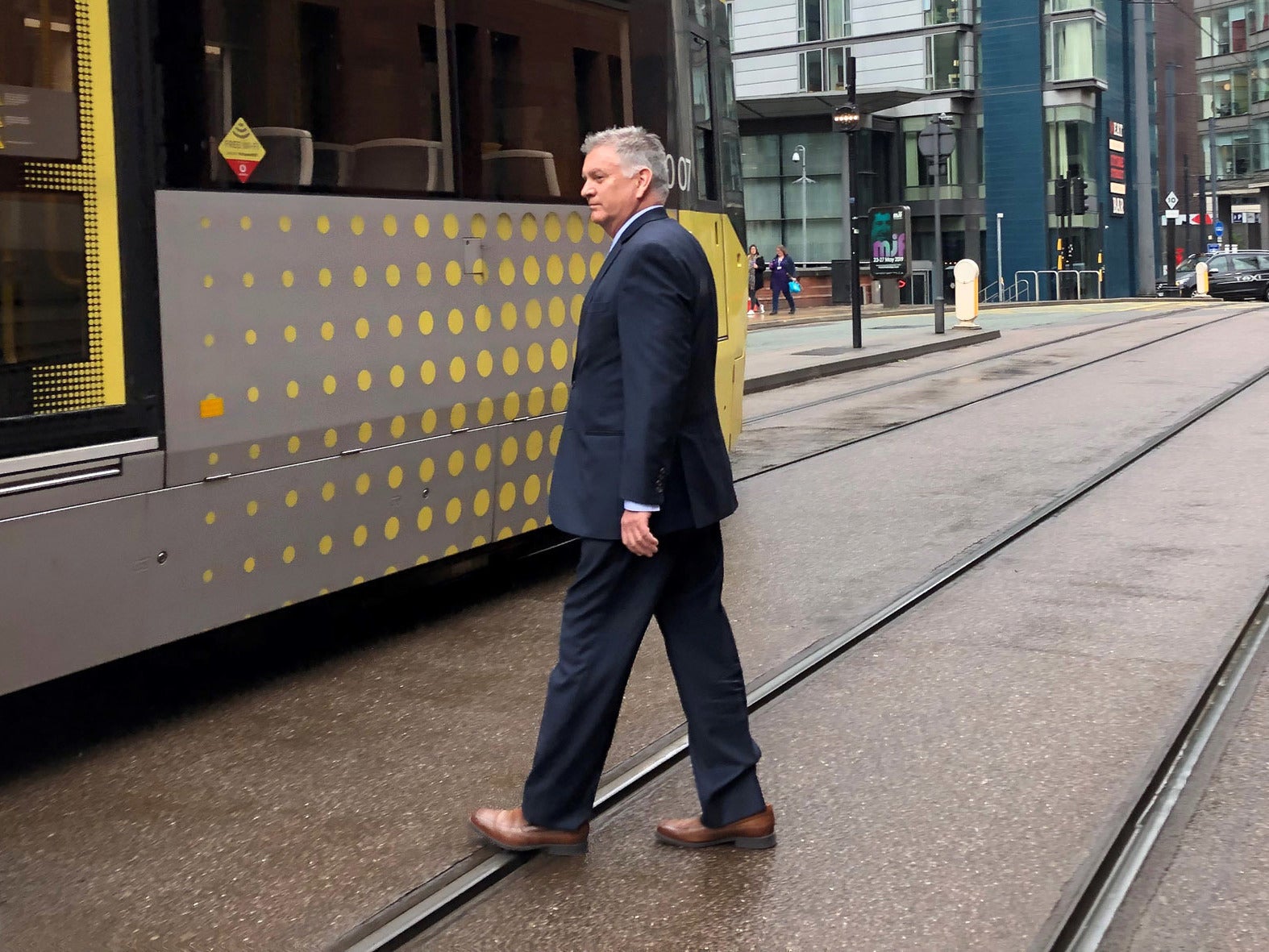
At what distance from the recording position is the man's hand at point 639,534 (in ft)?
11.8

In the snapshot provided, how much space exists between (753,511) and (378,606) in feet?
9.31

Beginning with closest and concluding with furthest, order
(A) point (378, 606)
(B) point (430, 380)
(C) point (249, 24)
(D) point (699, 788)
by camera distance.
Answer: (D) point (699, 788) → (C) point (249, 24) → (B) point (430, 380) → (A) point (378, 606)

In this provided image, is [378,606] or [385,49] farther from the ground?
[385,49]

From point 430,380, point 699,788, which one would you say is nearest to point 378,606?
point 430,380

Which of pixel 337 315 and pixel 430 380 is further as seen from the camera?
pixel 430 380

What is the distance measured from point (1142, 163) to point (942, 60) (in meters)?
9.70

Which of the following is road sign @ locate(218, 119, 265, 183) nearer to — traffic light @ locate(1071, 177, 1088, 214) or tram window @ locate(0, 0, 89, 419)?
tram window @ locate(0, 0, 89, 419)

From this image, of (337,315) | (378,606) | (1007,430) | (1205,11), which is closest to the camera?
(337,315)

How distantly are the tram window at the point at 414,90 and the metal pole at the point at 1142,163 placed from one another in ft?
172

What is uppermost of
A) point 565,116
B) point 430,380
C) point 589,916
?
point 565,116

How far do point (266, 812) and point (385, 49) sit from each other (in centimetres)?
284

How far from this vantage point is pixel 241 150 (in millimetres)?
4969

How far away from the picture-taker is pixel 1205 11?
89.5 m

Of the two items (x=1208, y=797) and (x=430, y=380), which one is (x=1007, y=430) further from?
(x=1208, y=797)
